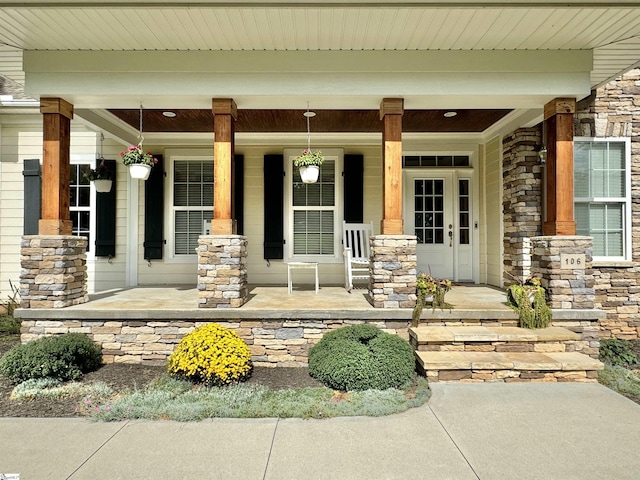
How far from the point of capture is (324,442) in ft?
8.23

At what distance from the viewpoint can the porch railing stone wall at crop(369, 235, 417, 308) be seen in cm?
410

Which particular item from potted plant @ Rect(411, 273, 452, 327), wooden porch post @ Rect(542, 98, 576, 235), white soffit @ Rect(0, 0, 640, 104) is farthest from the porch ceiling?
potted plant @ Rect(411, 273, 452, 327)

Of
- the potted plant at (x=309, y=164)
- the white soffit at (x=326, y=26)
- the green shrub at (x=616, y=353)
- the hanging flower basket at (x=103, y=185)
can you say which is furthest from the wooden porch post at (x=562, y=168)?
the hanging flower basket at (x=103, y=185)

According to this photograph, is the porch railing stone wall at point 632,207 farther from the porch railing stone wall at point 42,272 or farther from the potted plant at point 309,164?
the porch railing stone wall at point 42,272

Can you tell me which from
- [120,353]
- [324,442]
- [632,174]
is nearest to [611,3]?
[632,174]

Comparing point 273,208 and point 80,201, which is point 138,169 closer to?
point 273,208

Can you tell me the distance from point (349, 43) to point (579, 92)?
2398 millimetres

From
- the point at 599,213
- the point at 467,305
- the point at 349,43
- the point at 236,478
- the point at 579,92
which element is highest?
the point at 349,43

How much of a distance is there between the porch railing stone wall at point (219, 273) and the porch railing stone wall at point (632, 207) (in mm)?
4587

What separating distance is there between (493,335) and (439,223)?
308 cm

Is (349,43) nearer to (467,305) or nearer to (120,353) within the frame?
(467,305)

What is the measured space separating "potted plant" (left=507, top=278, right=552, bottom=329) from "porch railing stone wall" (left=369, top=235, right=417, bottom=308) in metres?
1.05

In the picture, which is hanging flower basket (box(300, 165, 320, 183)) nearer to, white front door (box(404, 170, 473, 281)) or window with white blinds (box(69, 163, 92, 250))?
white front door (box(404, 170, 473, 281))

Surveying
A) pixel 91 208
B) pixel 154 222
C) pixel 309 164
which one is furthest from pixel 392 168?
pixel 91 208
